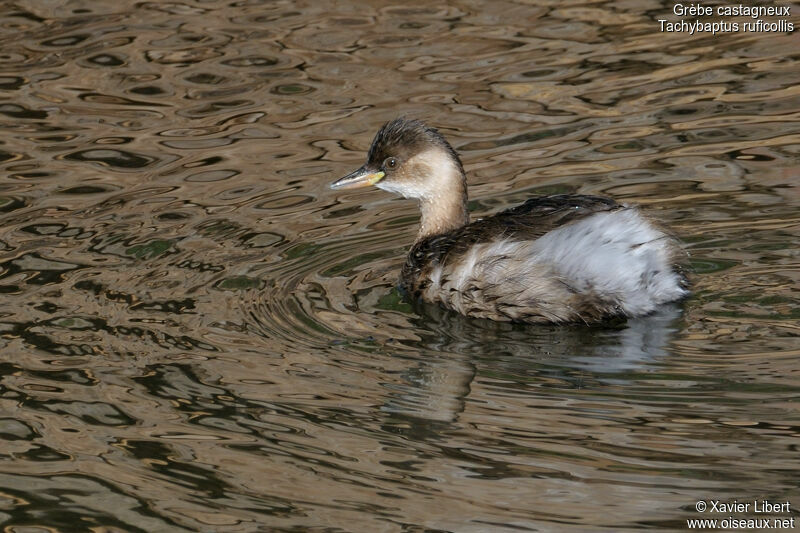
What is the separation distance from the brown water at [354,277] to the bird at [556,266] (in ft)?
0.33

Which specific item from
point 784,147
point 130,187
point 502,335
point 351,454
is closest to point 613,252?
point 502,335

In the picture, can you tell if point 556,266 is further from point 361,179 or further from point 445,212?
point 361,179

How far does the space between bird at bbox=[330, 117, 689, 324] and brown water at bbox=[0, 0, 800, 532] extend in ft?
0.33

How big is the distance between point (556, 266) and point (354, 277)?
1199 millimetres

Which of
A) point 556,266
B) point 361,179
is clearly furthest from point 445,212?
point 556,266

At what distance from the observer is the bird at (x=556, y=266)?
6.38 m

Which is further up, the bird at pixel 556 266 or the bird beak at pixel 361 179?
the bird beak at pixel 361 179

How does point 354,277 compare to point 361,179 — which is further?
point 361,179

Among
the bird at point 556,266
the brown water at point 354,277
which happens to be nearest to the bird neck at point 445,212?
the brown water at point 354,277

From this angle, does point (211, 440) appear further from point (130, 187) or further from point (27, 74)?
point (27, 74)

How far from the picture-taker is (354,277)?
721 centimetres

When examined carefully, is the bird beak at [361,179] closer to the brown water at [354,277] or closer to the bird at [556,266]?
the brown water at [354,277]

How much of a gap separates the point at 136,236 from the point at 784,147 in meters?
3.74

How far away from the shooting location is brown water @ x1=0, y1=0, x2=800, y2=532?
4.99m
